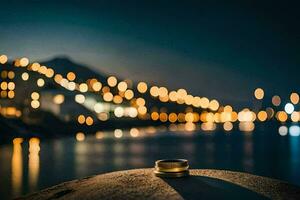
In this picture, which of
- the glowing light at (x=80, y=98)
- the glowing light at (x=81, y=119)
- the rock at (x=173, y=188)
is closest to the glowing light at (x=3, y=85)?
the glowing light at (x=81, y=119)

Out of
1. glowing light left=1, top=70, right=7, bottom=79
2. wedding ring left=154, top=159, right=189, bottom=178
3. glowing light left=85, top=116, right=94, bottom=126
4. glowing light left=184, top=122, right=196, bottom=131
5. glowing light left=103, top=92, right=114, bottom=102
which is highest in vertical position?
glowing light left=1, top=70, right=7, bottom=79

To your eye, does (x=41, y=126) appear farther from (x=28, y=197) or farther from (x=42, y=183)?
(x=28, y=197)

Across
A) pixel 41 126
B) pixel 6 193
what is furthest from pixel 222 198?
pixel 41 126

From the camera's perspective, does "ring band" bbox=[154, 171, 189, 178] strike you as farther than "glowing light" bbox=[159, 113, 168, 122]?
No

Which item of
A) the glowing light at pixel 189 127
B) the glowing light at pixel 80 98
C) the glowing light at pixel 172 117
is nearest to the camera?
the glowing light at pixel 80 98

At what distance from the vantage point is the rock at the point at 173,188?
6.60 m

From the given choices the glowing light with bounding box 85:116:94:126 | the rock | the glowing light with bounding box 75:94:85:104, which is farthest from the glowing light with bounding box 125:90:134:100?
the rock

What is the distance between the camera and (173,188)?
6.72 metres

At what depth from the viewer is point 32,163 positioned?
3738cm

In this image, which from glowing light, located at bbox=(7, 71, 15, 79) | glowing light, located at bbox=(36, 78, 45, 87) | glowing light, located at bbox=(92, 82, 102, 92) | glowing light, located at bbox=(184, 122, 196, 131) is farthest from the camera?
glowing light, located at bbox=(92, 82, 102, 92)

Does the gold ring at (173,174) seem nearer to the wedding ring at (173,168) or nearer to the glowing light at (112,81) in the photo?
the wedding ring at (173,168)

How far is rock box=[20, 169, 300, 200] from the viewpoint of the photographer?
660 cm

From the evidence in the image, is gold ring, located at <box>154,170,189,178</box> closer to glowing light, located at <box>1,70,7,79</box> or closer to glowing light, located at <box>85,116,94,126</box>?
glowing light, located at <box>85,116,94,126</box>

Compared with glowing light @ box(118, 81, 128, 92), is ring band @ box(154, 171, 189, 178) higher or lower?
lower
